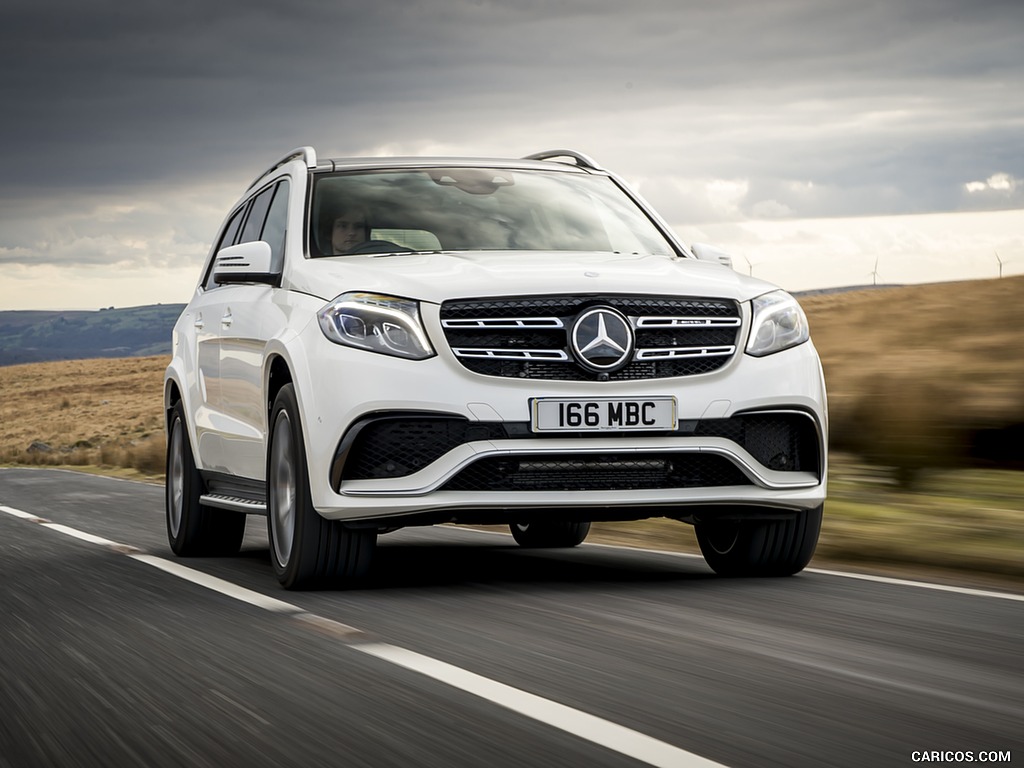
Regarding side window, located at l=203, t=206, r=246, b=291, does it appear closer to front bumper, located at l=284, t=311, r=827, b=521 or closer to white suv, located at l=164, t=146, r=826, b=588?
white suv, located at l=164, t=146, r=826, b=588

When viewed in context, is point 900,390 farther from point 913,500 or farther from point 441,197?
point 441,197

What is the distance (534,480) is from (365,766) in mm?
2949

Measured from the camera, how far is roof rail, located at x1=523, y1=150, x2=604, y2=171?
9.12 metres

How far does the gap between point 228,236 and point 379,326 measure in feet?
11.8

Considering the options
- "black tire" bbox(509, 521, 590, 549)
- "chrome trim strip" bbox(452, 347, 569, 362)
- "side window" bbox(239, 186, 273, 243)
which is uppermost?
"side window" bbox(239, 186, 273, 243)

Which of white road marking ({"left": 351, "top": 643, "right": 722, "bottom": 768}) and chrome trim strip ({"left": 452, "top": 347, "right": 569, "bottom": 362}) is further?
chrome trim strip ({"left": 452, "top": 347, "right": 569, "bottom": 362})

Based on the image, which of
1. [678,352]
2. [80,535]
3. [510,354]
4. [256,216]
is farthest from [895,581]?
[80,535]

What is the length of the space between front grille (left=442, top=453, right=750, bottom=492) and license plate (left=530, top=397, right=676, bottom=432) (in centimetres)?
12

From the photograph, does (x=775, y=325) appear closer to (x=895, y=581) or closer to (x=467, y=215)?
(x=895, y=581)

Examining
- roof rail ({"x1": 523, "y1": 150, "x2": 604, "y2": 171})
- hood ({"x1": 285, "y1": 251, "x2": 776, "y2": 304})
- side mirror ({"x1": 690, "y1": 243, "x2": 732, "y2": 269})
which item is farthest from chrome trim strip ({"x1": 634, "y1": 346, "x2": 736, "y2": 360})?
roof rail ({"x1": 523, "y1": 150, "x2": 604, "y2": 171})

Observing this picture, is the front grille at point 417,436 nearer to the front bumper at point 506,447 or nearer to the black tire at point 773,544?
the front bumper at point 506,447

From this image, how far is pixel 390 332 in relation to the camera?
661 centimetres

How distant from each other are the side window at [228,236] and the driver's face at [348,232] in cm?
187

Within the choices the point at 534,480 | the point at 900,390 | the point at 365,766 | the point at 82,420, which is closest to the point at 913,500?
the point at 900,390
